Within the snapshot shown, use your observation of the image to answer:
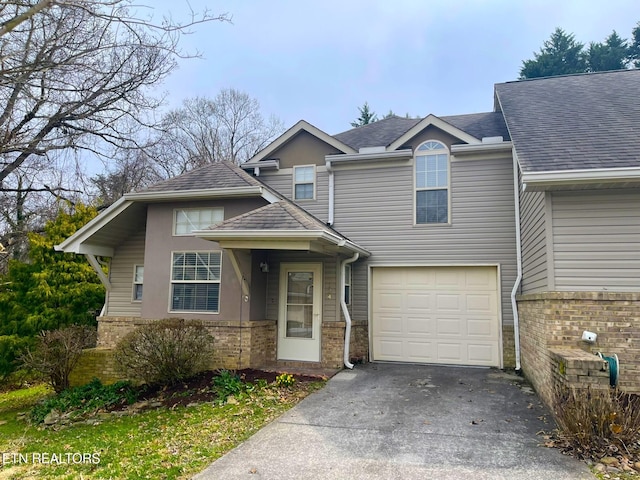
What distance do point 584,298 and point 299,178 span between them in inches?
260

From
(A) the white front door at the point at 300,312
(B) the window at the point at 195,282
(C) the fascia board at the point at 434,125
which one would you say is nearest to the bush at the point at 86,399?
(B) the window at the point at 195,282

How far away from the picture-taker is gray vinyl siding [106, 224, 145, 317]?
10445 mm

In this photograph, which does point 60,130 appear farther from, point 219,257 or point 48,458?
point 48,458

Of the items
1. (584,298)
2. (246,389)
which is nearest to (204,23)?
(246,389)

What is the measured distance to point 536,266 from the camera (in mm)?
6902

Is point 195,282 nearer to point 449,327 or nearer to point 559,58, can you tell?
point 449,327

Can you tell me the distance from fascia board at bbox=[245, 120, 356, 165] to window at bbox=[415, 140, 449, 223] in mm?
1618

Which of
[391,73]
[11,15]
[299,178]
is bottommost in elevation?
[299,178]

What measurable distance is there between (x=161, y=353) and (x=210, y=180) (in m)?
3.82

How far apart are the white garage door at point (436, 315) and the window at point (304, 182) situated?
2.47 m

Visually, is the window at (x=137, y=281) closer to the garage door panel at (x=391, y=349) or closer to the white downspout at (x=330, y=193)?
the white downspout at (x=330, y=193)

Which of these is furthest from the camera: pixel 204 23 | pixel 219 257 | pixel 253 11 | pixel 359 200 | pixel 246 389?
pixel 359 200

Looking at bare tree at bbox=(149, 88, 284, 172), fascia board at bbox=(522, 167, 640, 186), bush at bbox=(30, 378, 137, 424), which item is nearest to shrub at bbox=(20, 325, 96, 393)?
bush at bbox=(30, 378, 137, 424)

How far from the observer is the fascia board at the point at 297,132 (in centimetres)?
996
